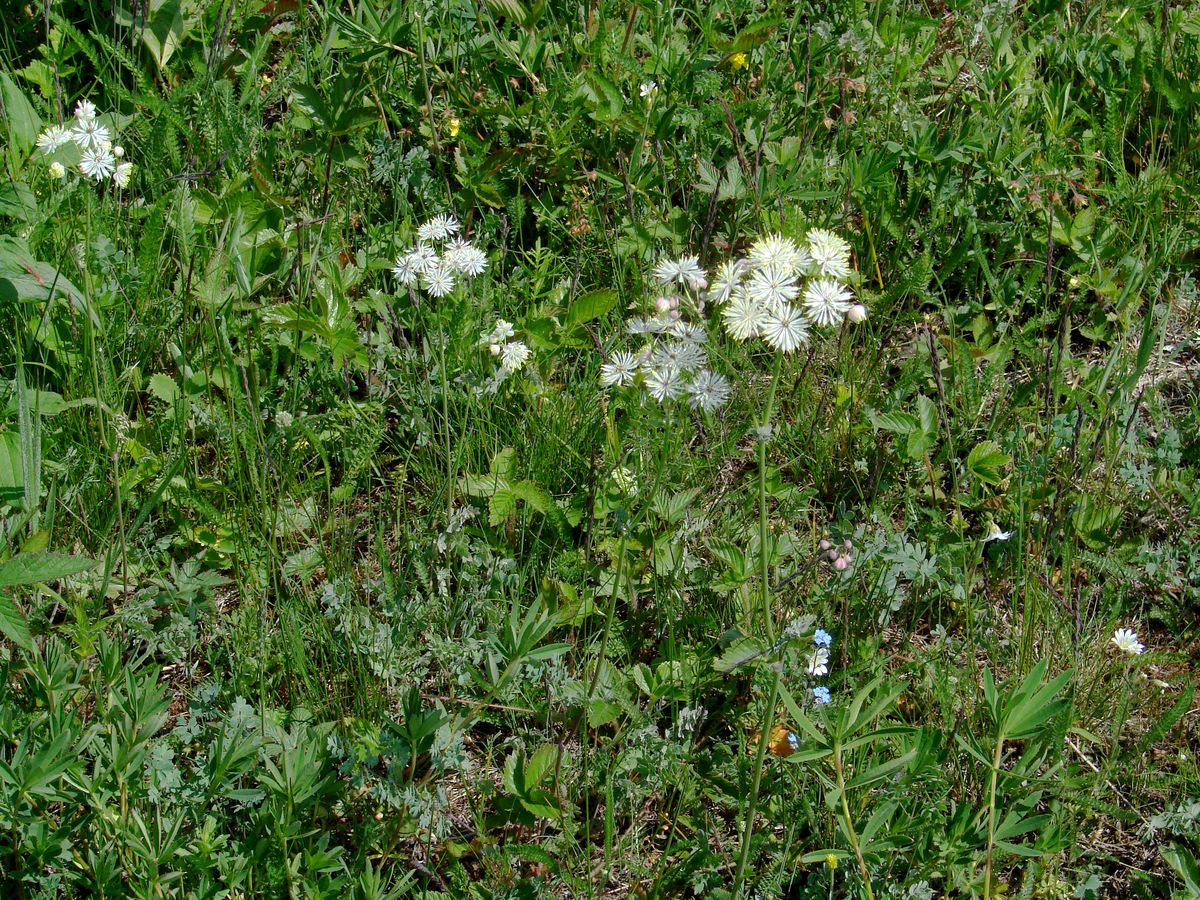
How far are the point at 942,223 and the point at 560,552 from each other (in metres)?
1.60

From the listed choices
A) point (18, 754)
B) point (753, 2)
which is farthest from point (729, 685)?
point (753, 2)

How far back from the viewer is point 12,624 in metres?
2.12

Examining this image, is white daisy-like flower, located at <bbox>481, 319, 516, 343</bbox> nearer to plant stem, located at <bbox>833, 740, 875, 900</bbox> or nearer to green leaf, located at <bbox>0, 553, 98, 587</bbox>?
green leaf, located at <bbox>0, 553, 98, 587</bbox>

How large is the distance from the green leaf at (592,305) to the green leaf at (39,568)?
137 centimetres

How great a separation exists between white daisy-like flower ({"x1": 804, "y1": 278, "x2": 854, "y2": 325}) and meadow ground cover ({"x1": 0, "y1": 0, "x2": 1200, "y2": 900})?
0.04ft

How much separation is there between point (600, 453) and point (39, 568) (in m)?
1.31

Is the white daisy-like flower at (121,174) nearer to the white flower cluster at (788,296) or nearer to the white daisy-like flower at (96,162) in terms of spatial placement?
the white daisy-like flower at (96,162)

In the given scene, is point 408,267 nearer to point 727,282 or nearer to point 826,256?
point 727,282

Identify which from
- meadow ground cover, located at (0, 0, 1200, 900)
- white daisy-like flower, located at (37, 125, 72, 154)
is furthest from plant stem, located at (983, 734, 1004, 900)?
white daisy-like flower, located at (37, 125, 72, 154)

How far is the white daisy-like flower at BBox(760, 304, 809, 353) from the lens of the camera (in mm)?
1759

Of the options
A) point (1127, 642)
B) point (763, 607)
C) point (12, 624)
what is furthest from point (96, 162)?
point (1127, 642)

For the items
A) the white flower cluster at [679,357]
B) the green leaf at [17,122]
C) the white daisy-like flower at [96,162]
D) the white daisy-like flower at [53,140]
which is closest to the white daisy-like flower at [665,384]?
the white flower cluster at [679,357]

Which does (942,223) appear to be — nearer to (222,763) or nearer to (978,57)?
(978,57)

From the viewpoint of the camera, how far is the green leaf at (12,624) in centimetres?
211
